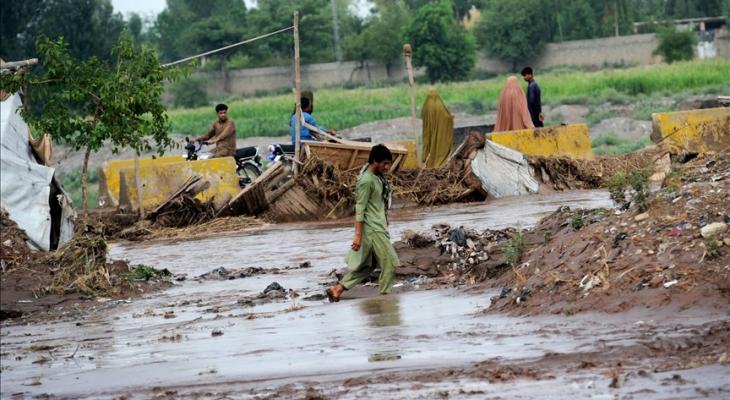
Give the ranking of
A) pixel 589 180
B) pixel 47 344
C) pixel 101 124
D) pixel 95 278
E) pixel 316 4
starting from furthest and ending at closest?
pixel 316 4
pixel 589 180
pixel 101 124
pixel 95 278
pixel 47 344

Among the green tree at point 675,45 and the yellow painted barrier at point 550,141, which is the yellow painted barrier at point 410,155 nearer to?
the yellow painted barrier at point 550,141

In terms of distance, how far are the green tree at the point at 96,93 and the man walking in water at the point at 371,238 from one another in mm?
4530

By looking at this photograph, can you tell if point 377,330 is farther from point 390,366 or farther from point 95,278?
point 95,278

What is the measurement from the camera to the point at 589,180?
22250 millimetres

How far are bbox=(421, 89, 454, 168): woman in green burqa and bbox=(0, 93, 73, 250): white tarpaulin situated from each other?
362 inches

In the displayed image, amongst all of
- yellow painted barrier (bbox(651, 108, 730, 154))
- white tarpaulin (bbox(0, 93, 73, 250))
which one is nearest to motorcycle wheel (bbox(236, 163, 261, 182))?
yellow painted barrier (bbox(651, 108, 730, 154))

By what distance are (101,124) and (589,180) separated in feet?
30.9

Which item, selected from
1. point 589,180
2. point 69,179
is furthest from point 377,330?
point 69,179

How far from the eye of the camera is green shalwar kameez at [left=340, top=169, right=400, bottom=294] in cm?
1172

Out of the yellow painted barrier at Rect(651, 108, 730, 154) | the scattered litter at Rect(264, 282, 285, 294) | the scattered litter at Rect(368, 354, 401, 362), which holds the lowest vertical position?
the yellow painted barrier at Rect(651, 108, 730, 154)

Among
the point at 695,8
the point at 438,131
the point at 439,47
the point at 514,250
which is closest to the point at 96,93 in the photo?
the point at 514,250

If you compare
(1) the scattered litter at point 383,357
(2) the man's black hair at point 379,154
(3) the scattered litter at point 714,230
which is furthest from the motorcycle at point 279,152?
(1) the scattered litter at point 383,357

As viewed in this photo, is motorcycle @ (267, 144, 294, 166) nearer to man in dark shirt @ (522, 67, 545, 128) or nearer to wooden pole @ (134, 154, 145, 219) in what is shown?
wooden pole @ (134, 154, 145, 219)

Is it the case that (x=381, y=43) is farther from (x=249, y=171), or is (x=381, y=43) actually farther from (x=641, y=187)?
(x=641, y=187)
